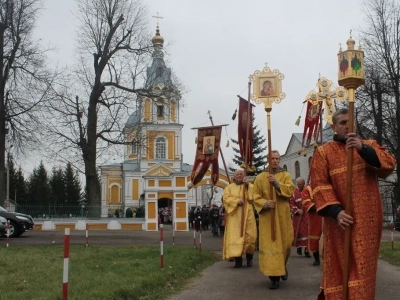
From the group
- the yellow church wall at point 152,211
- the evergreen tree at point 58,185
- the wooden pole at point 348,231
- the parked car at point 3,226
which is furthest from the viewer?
the evergreen tree at point 58,185

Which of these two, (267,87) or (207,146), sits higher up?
(267,87)

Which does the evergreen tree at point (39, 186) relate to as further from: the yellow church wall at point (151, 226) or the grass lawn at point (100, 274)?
the grass lawn at point (100, 274)

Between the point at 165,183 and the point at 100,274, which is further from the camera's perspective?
the point at 165,183

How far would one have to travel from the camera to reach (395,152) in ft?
101

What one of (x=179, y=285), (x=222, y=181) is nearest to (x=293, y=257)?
(x=179, y=285)

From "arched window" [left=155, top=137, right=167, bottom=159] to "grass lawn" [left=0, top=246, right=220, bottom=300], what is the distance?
46355 mm

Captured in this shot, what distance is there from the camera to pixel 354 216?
15.1 ft

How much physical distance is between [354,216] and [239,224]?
20.6 feet

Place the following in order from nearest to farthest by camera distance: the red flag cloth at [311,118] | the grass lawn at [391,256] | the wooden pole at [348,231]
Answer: the wooden pole at [348,231] → the grass lawn at [391,256] → the red flag cloth at [311,118]

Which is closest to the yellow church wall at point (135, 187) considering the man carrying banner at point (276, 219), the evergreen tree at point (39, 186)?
the evergreen tree at point (39, 186)

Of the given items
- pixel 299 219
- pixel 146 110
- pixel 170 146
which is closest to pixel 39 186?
pixel 170 146

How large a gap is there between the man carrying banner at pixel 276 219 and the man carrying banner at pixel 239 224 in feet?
5.68

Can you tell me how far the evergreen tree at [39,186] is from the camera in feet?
240

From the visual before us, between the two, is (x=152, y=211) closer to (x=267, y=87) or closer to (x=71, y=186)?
(x=267, y=87)
